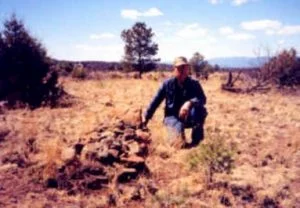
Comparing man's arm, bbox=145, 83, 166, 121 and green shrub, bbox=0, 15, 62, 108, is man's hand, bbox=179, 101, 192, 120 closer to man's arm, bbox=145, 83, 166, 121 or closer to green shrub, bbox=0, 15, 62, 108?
man's arm, bbox=145, 83, 166, 121

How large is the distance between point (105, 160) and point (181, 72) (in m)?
2.20

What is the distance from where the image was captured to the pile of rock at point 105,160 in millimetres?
5902

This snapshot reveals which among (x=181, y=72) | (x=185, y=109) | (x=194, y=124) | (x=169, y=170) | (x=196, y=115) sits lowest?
(x=169, y=170)

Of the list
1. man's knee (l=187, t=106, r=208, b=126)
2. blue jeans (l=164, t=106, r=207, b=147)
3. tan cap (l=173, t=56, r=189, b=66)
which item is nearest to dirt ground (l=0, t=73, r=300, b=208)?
blue jeans (l=164, t=106, r=207, b=147)

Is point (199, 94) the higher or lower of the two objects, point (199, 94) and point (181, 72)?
the lower

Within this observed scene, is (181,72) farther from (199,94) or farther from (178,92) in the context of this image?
(199,94)

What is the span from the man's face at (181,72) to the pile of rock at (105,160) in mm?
1136

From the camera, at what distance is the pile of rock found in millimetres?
5902

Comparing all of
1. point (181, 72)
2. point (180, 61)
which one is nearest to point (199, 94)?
point (181, 72)

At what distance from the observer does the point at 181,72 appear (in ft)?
25.7

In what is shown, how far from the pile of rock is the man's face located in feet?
3.73

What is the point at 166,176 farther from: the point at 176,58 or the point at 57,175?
the point at 176,58

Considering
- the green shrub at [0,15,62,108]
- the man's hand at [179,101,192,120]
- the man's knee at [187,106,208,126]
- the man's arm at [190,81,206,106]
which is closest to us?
the man's hand at [179,101,192,120]

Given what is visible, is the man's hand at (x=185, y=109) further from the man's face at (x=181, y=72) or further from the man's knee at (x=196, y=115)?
the man's face at (x=181, y=72)
